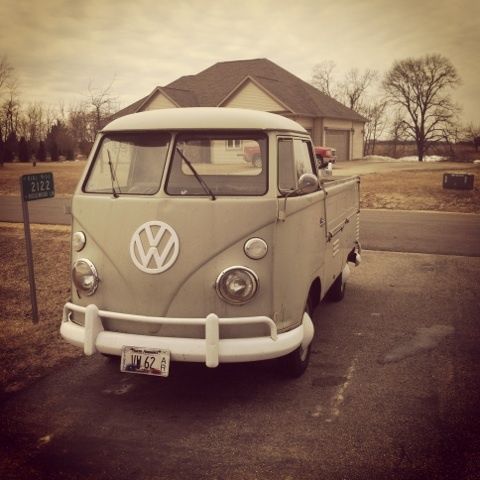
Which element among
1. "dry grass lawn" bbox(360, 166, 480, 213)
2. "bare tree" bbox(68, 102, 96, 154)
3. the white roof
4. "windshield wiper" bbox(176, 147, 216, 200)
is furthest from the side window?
"bare tree" bbox(68, 102, 96, 154)

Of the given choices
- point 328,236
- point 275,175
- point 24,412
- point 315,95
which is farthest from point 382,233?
point 315,95

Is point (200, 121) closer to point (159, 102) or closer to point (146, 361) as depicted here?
point (146, 361)

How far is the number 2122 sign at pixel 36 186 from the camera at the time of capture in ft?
17.3

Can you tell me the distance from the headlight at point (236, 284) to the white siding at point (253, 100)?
29150 mm

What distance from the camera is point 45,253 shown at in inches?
365

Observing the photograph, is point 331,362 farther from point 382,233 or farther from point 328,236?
point 382,233

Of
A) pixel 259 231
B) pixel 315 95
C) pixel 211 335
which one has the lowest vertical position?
pixel 211 335

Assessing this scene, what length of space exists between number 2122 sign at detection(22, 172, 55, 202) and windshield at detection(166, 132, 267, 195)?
2.16m

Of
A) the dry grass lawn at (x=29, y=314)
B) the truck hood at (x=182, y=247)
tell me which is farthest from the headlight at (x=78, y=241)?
the dry grass lawn at (x=29, y=314)

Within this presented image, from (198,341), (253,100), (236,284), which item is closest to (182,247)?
(236,284)

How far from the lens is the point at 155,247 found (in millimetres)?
3590

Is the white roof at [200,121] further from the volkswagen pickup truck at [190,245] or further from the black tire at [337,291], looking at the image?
the black tire at [337,291]

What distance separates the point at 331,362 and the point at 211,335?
1.69 meters

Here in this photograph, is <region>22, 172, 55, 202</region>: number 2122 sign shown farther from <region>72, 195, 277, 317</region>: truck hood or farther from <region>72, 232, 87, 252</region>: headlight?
<region>72, 195, 277, 317</region>: truck hood
